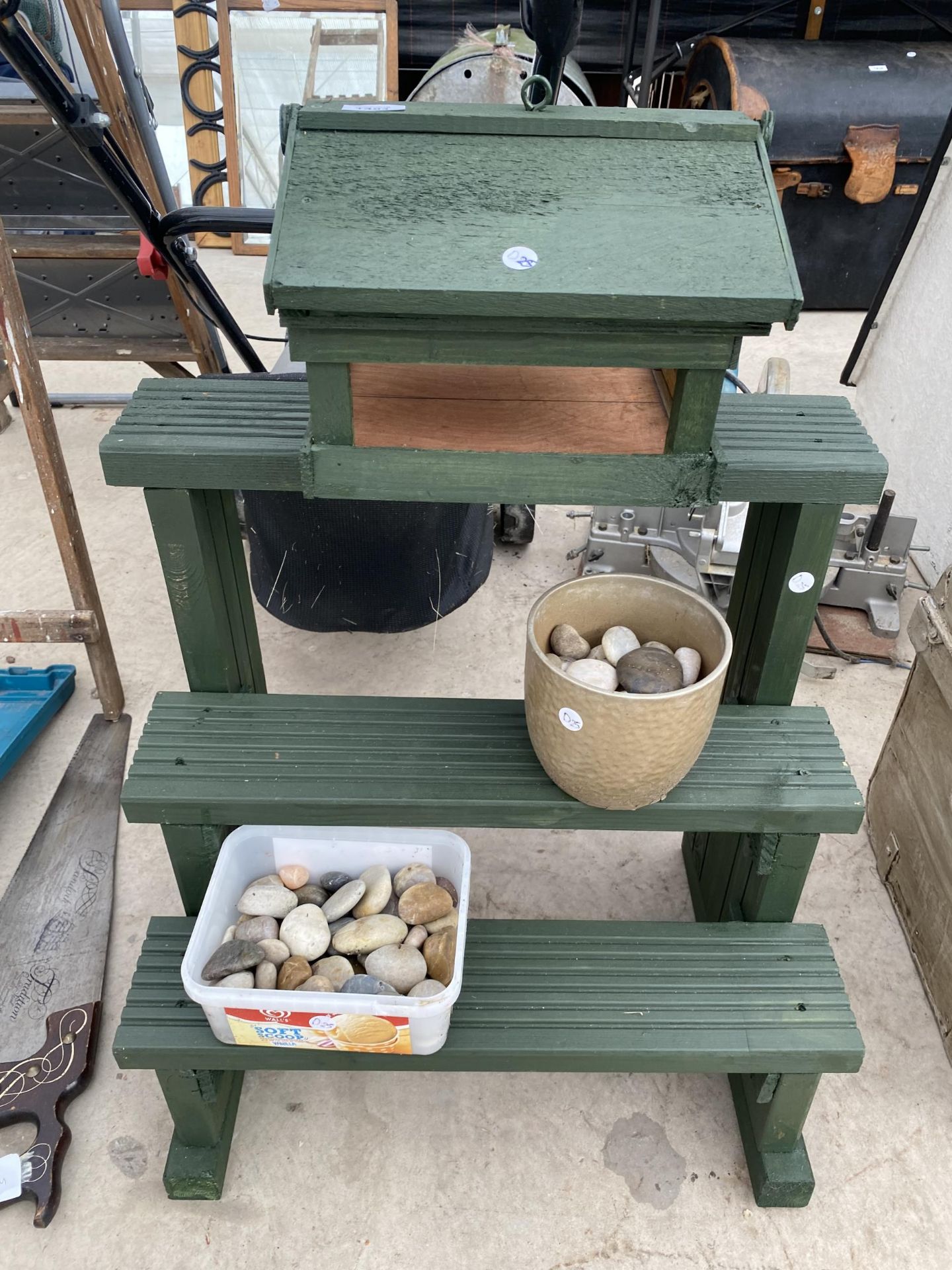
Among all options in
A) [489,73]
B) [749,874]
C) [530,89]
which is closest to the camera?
[530,89]

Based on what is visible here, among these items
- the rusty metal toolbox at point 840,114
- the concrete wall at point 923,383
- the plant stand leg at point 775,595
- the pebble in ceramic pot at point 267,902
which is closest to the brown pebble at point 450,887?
the pebble in ceramic pot at point 267,902

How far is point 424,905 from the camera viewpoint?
55.9 inches

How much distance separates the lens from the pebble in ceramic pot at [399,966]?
1.34 metres

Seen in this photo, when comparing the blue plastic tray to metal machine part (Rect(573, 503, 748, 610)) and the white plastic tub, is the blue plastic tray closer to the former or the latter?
the white plastic tub

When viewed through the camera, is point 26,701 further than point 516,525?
No

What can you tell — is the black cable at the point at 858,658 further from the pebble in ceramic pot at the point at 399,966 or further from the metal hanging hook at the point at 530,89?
the metal hanging hook at the point at 530,89

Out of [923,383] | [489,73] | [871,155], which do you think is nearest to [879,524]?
[923,383]

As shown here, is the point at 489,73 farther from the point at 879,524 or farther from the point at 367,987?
the point at 367,987

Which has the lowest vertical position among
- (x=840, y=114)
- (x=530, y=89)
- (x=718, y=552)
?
(x=718, y=552)

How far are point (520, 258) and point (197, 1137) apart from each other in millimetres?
A: 1401

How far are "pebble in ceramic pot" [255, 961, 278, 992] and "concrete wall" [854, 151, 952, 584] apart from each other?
2.39 metres

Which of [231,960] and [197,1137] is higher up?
[231,960]

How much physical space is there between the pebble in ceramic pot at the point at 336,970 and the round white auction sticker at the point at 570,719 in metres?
0.48

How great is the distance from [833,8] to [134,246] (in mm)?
4549
